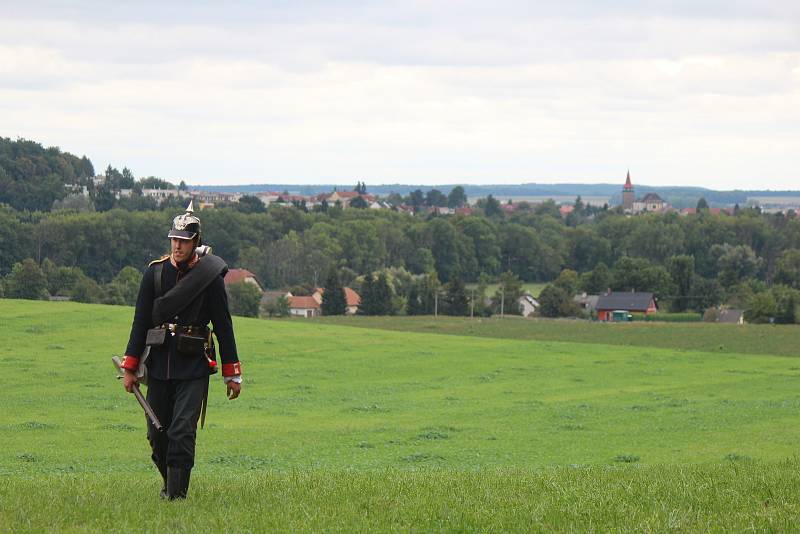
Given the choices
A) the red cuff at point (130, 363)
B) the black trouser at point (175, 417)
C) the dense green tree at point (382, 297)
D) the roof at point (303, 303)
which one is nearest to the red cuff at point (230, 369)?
the black trouser at point (175, 417)

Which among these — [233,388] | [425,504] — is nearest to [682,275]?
[233,388]

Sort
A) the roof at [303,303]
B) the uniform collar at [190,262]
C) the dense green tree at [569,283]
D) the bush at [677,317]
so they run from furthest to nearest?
the dense green tree at [569,283] → the roof at [303,303] → the bush at [677,317] → the uniform collar at [190,262]

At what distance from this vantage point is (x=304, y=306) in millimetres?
131875

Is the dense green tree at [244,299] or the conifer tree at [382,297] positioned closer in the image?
A: the dense green tree at [244,299]

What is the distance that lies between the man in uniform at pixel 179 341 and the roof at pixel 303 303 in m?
119

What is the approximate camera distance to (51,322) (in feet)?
164

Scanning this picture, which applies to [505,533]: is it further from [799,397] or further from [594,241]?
[594,241]

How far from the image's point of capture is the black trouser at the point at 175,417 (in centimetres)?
1081

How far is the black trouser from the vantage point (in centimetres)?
1081

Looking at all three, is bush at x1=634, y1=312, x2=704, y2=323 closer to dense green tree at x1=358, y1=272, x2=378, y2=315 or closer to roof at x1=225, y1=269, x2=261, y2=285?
dense green tree at x1=358, y1=272, x2=378, y2=315

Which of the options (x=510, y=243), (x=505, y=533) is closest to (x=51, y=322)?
(x=505, y=533)

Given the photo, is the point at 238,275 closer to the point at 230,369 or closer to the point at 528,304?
the point at 528,304

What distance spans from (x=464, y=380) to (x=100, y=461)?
21786 mm

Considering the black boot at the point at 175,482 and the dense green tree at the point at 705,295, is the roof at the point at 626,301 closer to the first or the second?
the dense green tree at the point at 705,295
